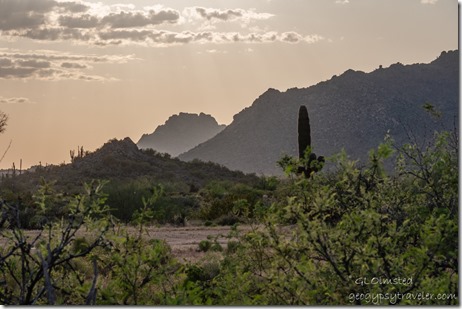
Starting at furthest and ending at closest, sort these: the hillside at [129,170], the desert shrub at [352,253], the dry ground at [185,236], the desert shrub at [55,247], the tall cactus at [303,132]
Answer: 1. the hillside at [129,170]
2. the tall cactus at [303,132]
3. the dry ground at [185,236]
4. the desert shrub at [352,253]
5. the desert shrub at [55,247]

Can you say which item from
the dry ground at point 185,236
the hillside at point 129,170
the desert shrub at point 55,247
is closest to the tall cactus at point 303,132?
the dry ground at point 185,236

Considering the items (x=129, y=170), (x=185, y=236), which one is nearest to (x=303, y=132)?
(x=185, y=236)

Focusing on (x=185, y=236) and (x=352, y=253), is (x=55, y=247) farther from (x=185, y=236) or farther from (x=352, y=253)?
(x=185, y=236)

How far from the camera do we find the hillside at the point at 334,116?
33812mm

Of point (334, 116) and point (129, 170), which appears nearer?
point (334, 116)

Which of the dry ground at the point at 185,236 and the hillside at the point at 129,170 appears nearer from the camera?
the dry ground at the point at 185,236

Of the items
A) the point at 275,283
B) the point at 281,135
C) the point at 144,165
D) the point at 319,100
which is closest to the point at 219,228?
the point at 281,135

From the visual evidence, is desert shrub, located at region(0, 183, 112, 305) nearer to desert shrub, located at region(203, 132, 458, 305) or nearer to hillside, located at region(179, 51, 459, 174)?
desert shrub, located at region(203, 132, 458, 305)

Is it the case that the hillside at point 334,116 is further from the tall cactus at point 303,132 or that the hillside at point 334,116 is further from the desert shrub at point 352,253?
the desert shrub at point 352,253

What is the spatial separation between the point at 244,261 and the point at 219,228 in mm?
16399

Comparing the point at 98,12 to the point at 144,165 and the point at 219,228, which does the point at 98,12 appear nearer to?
the point at 219,228

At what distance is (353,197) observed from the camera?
6.89 metres

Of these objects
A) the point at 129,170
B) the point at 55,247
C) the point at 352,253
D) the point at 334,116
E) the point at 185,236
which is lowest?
the point at 185,236

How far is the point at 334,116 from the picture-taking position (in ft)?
140
